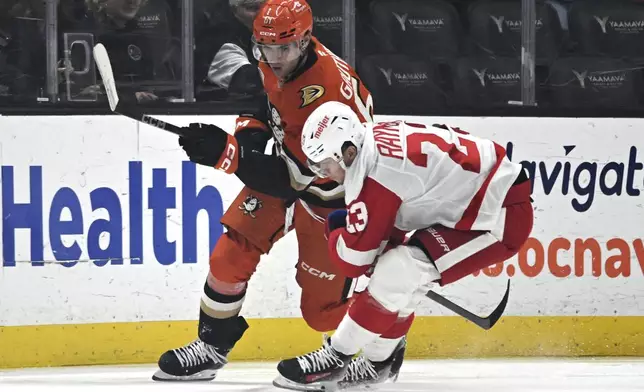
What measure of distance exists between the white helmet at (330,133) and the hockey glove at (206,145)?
15.0 inches

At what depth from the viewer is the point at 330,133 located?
136 inches

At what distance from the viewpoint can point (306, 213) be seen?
414 centimetres

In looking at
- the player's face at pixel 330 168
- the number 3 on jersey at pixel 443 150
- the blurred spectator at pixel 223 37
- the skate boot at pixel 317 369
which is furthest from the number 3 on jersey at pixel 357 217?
the blurred spectator at pixel 223 37

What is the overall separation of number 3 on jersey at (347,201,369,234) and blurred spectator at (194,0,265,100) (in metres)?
1.69

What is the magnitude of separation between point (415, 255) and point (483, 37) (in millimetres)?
2063

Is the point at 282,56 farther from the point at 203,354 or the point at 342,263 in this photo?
the point at 203,354

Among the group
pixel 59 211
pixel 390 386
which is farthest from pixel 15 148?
pixel 390 386

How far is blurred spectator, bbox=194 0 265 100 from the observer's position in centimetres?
509

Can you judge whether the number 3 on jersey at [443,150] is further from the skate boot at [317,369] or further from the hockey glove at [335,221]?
the skate boot at [317,369]

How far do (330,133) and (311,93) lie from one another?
0.45m

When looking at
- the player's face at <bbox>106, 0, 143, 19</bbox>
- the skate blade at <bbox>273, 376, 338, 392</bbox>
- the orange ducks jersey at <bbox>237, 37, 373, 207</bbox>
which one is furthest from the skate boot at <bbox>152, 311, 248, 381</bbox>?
the player's face at <bbox>106, 0, 143, 19</bbox>

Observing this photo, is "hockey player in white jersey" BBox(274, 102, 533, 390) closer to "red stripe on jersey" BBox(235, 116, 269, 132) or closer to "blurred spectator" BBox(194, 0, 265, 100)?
"red stripe on jersey" BBox(235, 116, 269, 132)

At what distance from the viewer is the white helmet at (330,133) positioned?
3.45 metres

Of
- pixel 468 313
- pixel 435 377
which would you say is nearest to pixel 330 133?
pixel 468 313
